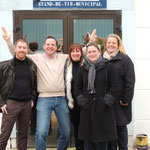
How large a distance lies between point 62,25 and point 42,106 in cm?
178

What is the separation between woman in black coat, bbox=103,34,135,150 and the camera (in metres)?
3.88

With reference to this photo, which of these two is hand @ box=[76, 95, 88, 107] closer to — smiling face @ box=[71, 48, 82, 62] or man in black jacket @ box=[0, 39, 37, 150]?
smiling face @ box=[71, 48, 82, 62]

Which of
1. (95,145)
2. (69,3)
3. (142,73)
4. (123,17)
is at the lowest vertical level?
(95,145)

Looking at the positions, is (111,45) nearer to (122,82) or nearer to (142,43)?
(122,82)

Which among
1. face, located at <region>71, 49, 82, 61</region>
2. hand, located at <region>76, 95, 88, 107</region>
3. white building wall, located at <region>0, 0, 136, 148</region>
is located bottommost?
hand, located at <region>76, 95, 88, 107</region>

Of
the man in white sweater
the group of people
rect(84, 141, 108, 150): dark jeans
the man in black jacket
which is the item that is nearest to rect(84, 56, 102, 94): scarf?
the group of people

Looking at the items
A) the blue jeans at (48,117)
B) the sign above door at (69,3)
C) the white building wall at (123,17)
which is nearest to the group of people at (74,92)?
the blue jeans at (48,117)

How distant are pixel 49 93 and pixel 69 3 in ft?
6.11

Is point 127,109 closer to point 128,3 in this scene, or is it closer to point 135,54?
point 135,54

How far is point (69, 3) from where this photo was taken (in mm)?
4949

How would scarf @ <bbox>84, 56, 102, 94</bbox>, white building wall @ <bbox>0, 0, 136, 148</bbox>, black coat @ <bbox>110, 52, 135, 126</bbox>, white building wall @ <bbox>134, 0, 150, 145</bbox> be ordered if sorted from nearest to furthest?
scarf @ <bbox>84, 56, 102, 94</bbox>, black coat @ <bbox>110, 52, 135, 126</bbox>, white building wall @ <bbox>0, 0, 136, 148</bbox>, white building wall @ <bbox>134, 0, 150, 145</bbox>

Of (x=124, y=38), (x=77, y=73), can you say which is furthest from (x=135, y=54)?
(x=77, y=73)

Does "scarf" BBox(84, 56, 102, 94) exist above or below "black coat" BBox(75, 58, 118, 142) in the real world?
above

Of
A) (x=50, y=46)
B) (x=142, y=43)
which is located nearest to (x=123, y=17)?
(x=142, y=43)
